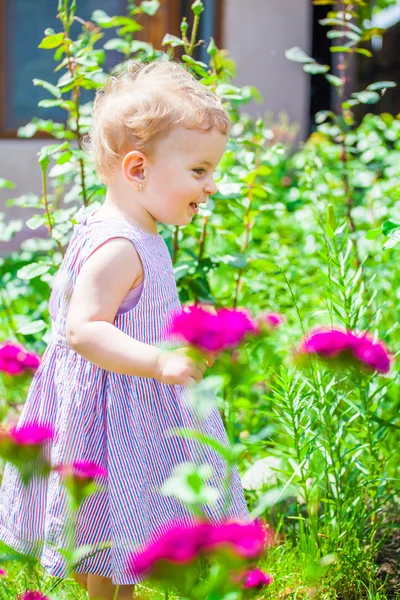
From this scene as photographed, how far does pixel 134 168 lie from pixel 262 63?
481cm

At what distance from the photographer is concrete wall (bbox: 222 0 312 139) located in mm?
6012

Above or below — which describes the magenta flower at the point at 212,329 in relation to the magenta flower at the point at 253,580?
above

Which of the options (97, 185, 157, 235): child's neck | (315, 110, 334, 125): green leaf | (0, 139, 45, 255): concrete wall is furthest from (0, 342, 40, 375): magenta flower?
(0, 139, 45, 255): concrete wall

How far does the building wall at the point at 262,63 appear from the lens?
5879 millimetres

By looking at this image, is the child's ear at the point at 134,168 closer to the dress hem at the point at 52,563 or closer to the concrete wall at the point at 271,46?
the dress hem at the point at 52,563

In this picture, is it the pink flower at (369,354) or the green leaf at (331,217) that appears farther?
the green leaf at (331,217)

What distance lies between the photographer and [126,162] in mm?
1548

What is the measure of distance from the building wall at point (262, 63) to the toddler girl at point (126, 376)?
4411 mm

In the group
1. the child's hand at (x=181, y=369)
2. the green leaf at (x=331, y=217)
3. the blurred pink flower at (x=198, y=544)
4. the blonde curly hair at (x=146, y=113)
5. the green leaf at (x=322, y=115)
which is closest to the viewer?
the blurred pink flower at (x=198, y=544)

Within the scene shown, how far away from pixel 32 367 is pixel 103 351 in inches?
4.4

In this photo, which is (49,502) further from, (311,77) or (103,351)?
(311,77)

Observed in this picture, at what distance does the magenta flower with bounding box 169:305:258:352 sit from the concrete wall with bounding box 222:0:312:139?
17.4ft

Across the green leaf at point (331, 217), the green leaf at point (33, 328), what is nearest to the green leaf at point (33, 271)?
the green leaf at point (33, 328)

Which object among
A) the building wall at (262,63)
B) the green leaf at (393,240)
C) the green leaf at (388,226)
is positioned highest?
the green leaf at (388,226)
